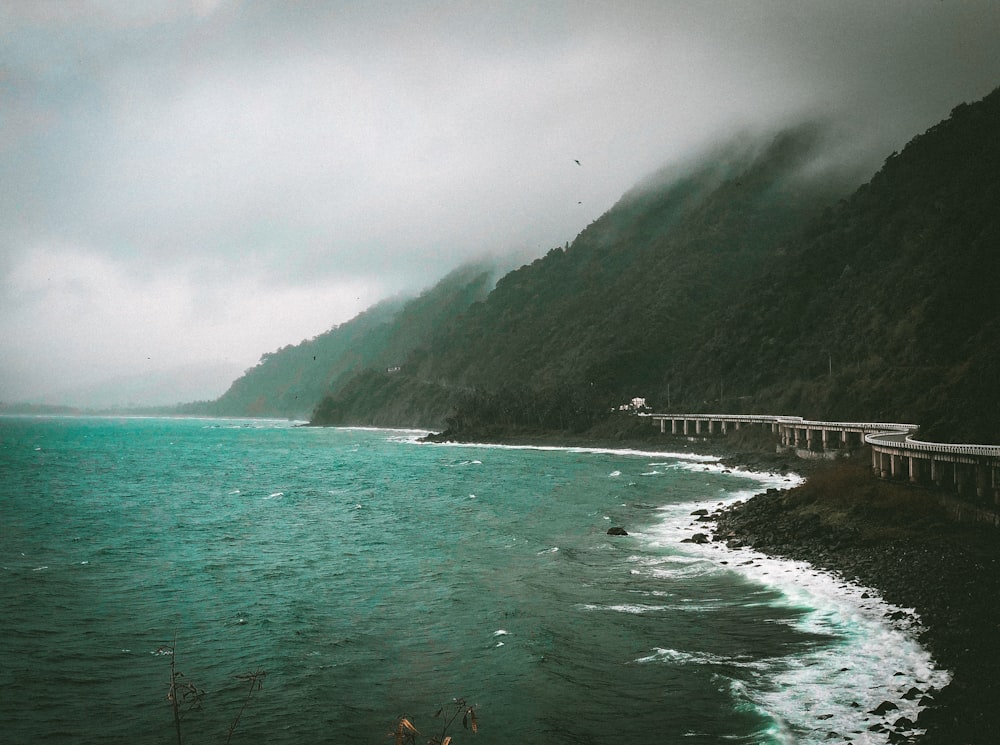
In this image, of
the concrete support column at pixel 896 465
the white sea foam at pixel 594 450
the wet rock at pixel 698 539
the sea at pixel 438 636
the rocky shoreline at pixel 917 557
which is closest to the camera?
the rocky shoreline at pixel 917 557

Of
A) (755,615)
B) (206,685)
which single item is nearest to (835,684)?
(755,615)

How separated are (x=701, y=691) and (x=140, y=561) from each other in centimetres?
3634

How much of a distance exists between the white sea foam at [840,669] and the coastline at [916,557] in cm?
62

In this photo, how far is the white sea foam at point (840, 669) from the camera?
18.5 m

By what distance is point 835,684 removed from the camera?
68.3ft

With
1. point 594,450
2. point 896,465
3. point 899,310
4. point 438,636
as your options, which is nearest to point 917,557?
point 438,636

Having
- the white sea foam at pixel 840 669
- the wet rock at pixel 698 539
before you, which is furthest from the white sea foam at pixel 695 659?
the wet rock at pixel 698 539

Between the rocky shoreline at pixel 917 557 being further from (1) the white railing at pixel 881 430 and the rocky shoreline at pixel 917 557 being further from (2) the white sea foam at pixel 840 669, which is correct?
(1) the white railing at pixel 881 430

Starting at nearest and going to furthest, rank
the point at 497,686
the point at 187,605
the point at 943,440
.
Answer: the point at 497,686, the point at 187,605, the point at 943,440

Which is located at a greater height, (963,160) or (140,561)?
(963,160)

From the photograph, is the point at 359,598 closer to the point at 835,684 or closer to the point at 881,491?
the point at 835,684

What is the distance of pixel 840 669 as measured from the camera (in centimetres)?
2191

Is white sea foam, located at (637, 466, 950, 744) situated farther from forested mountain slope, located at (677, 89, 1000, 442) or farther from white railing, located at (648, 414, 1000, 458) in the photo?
forested mountain slope, located at (677, 89, 1000, 442)

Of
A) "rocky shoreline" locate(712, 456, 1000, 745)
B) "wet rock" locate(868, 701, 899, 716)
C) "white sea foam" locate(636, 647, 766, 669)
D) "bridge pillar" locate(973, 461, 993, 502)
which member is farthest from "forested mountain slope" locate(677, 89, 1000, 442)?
"wet rock" locate(868, 701, 899, 716)
